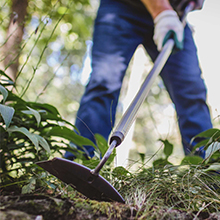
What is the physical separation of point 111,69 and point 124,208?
96 cm

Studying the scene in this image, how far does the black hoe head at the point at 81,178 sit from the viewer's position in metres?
0.43

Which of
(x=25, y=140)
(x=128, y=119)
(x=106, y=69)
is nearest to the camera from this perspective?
(x=128, y=119)

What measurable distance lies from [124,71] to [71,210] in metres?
1.04

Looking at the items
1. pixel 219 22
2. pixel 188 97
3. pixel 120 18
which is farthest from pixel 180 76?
pixel 219 22

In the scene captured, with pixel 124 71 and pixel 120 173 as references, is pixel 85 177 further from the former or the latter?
pixel 124 71

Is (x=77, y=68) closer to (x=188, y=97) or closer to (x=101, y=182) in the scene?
(x=188, y=97)

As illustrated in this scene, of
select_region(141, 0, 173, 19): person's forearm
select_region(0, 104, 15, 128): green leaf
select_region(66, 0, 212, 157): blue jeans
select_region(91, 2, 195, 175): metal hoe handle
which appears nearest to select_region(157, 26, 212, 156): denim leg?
select_region(66, 0, 212, 157): blue jeans

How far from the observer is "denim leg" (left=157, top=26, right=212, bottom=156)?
4.03 ft

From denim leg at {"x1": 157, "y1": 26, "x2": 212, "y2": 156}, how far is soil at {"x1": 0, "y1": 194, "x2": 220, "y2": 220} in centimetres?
82

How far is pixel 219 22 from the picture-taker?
86.7 inches

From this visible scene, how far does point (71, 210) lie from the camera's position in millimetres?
385

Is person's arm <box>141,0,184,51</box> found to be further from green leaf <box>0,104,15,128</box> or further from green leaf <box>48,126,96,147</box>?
green leaf <box>0,104,15,128</box>

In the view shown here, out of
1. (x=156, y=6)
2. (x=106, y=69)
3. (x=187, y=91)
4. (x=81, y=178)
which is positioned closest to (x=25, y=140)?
(x=81, y=178)

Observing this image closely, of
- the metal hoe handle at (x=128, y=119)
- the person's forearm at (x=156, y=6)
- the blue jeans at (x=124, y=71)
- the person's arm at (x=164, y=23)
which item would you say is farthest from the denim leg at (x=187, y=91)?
the metal hoe handle at (x=128, y=119)
